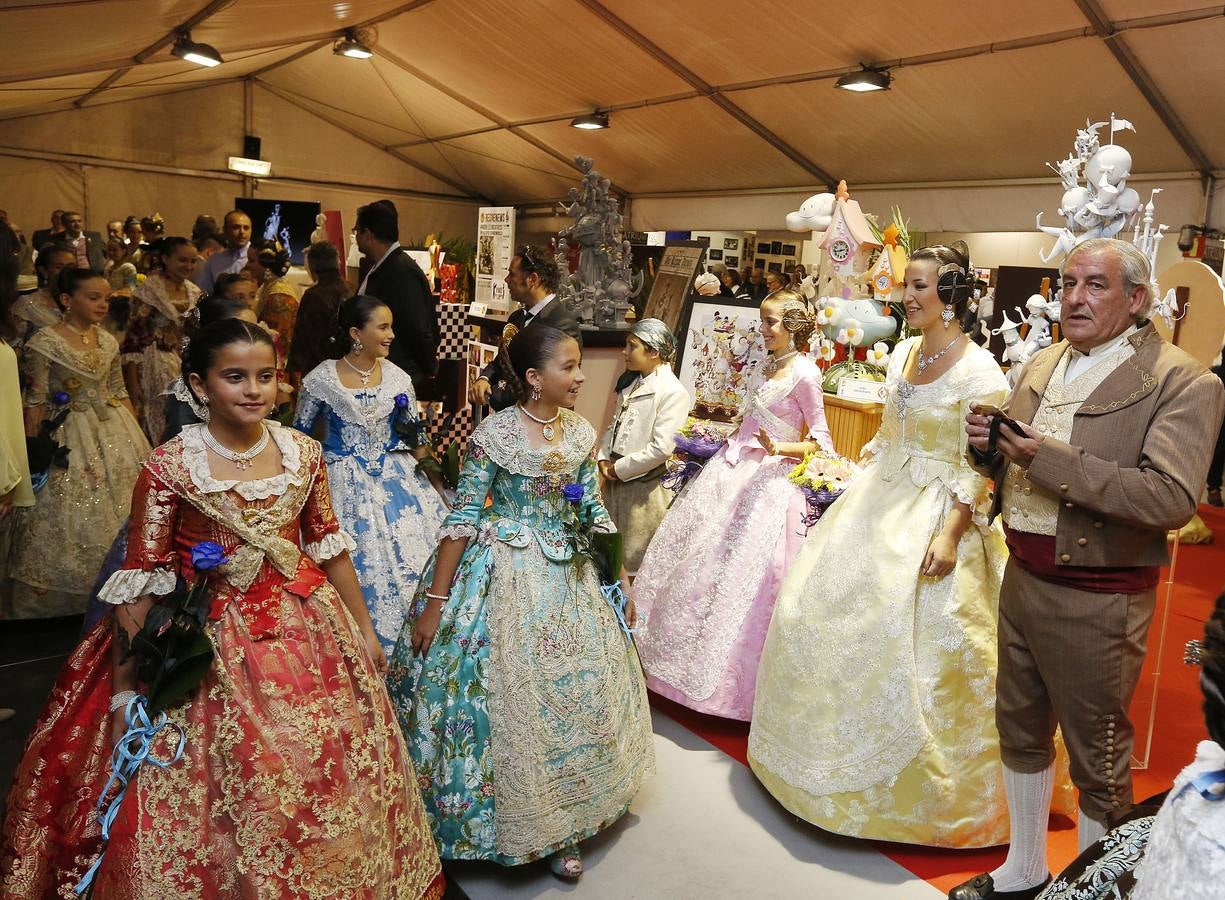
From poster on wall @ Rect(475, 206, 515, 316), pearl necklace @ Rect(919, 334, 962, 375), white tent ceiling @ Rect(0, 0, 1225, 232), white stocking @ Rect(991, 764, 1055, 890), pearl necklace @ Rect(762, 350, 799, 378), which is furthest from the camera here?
white tent ceiling @ Rect(0, 0, 1225, 232)

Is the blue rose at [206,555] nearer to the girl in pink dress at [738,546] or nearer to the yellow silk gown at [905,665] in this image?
the yellow silk gown at [905,665]

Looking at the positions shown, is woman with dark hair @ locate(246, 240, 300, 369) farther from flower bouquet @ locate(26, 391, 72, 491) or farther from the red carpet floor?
the red carpet floor

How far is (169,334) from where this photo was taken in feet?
18.5

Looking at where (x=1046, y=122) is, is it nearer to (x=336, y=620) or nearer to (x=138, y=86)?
(x=336, y=620)

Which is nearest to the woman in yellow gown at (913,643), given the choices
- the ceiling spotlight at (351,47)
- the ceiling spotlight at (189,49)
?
the ceiling spotlight at (189,49)

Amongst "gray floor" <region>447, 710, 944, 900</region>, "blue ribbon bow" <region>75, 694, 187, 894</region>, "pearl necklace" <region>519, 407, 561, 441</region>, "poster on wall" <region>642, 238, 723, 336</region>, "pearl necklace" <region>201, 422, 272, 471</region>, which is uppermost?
"poster on wall" <region>642, 238, 723, 336</region>

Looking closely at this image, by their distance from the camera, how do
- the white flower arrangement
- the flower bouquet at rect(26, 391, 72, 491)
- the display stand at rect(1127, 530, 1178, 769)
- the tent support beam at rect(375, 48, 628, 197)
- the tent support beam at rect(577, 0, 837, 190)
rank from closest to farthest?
the display stand at rect(1127, 530, 1178, 769) → the flower bouquet at rect(26, 391, 72, 491) → the white flower arrangement → the tent support beam at rect(577, 0, 837, 190) → the tent support beam at rect(375, 48, 628, 197)

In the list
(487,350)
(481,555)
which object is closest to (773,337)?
(481,555)

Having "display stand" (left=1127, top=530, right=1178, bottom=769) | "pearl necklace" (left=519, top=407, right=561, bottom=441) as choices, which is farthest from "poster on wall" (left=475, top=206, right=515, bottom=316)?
"display stand" (left=1127, top=530, right=1178, bottom=769)

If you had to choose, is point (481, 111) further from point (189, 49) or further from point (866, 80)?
point (866, 80)

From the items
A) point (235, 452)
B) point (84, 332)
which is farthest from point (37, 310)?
point (235, 452)

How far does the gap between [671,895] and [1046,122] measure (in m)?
7.49

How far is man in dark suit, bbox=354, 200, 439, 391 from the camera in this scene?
4691 millimetres

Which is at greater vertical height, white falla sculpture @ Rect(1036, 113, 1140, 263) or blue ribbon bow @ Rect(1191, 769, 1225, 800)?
A: white falla sculpture @ Rect(1036, 113, 1140, 263)
